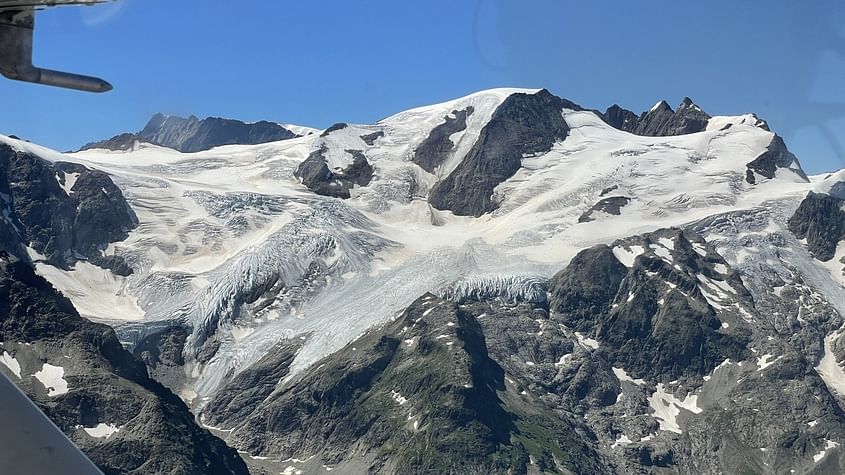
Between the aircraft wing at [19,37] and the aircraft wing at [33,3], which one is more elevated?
the aircraft wing at [33,3]

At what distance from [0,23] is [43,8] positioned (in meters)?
0.54

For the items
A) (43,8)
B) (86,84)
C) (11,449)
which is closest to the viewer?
(11,449)

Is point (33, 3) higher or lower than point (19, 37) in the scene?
higher

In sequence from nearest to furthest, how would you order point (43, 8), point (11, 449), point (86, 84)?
point (11, 449) → point (43, 8) → point (86, 84)

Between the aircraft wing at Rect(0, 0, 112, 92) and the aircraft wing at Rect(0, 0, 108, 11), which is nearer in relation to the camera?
the aircraft wing at Rect(0, 0, 108, 11)

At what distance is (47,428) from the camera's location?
11836mm

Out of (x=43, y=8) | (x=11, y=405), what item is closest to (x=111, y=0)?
(x=43, y=8)

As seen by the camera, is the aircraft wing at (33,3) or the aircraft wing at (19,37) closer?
the aircraft wing at (33,3)

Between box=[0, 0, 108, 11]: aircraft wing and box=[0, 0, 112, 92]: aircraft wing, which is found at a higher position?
box=[0, 0, 108, 11]: aircraft wing

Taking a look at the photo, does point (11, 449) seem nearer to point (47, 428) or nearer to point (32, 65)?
point (47, 428)

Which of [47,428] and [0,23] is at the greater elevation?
[0,23]

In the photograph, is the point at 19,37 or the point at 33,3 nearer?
the point at 33,3

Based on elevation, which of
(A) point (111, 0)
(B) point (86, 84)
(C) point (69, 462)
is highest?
(A) point (111, 0)

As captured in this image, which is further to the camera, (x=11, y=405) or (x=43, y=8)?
(x=43, y=8)
